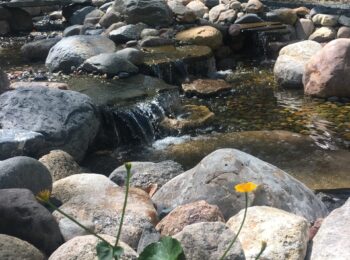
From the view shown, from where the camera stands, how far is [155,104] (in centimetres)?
612

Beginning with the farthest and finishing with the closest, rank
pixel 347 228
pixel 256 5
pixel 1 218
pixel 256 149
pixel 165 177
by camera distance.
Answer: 1. pixel 256 5
2. pixel 256 149
3. pixel 165 177
4. pixel 1 218
5. pixel 347 228

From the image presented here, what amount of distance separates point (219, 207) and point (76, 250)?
1.10m

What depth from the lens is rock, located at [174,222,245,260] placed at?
7.18 ft

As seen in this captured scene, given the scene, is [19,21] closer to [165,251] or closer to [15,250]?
[15,250]

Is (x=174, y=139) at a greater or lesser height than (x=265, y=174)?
lesser

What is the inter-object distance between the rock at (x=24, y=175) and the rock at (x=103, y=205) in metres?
0.11

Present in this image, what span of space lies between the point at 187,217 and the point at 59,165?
1.67 meters

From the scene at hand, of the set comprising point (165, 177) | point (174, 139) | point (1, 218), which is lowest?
point (174, 139)

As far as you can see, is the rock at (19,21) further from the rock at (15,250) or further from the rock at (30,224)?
the rock at (15,250)

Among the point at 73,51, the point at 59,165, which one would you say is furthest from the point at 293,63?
the point at 59,165

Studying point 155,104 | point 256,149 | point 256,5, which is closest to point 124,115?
point 155,104

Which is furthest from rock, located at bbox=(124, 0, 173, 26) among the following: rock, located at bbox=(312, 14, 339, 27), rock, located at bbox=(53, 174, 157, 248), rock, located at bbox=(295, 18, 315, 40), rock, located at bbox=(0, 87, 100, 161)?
rock, located at bbox=(53, 174, 157, 248)

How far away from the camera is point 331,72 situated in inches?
274

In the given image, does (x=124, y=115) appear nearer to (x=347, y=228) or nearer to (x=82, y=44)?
(x=82, y=44)
